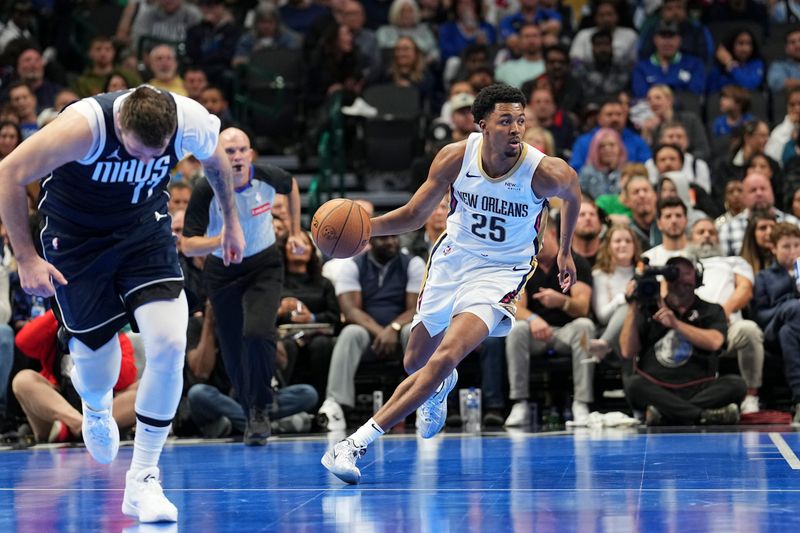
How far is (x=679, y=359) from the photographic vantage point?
31.9 ft

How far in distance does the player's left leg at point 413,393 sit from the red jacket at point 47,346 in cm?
336

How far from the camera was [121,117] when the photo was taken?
5219 millimetres

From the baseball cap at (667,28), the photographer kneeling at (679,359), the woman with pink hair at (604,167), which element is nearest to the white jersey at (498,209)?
the photographer kneeling at (679,359)

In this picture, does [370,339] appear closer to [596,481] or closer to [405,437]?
[405,437]

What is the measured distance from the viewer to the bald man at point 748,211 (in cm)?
1086

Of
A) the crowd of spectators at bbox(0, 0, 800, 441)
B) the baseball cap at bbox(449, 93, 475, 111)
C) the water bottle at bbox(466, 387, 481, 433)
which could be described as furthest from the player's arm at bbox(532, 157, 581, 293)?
the baseball cap at bbox(449, 93, 475, 111)

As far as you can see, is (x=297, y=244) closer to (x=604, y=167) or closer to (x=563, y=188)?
(x=563, y=188)

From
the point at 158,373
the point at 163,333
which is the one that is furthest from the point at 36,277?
the point at 158,373

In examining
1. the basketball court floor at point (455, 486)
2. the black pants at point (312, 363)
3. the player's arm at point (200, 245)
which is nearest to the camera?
the basketball court floor at point (455, 486)

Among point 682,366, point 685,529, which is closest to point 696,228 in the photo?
point 682,366

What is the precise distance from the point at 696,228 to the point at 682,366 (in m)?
1.49

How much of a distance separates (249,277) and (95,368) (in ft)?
8.89

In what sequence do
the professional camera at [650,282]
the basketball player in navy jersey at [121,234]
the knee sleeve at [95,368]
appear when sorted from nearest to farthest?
the basketball player in navy jersey at [121,234]
the knee sleeve at [95,368]
the professional camera at [650,282]

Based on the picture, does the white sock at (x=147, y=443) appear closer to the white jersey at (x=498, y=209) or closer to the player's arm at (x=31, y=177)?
the player's arm at (x=31, y=177)
